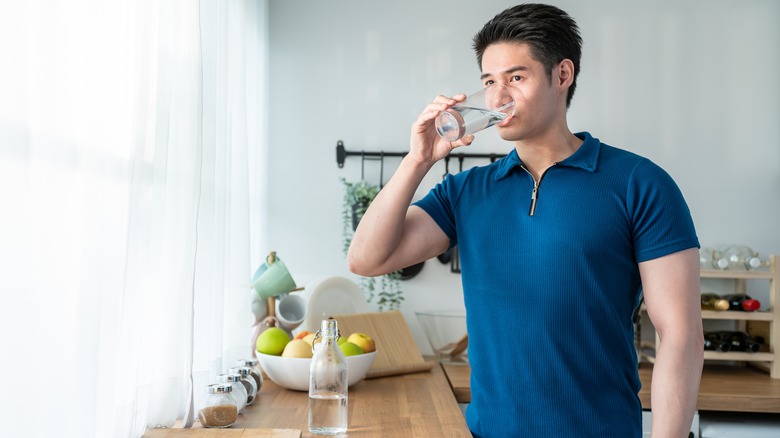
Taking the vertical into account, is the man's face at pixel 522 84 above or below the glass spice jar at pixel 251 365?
above

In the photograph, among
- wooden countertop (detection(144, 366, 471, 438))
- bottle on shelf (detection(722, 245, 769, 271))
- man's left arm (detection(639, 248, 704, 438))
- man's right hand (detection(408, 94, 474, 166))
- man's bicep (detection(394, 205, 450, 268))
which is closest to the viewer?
man's left arm (detection(639, 248, 704, 438))

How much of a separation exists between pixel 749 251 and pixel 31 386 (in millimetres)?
2420

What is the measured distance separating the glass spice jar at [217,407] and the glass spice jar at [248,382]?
0.72 ft

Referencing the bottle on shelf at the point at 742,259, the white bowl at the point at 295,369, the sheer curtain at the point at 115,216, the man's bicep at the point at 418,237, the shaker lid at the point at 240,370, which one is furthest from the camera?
the bottle on shelf at the point at 742,259

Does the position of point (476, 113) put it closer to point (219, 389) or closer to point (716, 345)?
point (219, 389)

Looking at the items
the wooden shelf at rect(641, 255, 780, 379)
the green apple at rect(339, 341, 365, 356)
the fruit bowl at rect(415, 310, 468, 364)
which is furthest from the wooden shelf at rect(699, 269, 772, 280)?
the green apple at rect(339, 341, 365, 356)

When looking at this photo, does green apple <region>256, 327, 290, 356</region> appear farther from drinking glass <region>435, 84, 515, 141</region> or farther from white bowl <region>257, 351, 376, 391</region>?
drinking glass <region>435, 84, 515, 141</region>

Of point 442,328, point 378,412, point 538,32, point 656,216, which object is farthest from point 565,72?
point 442,328

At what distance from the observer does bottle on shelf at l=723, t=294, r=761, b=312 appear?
253 cm

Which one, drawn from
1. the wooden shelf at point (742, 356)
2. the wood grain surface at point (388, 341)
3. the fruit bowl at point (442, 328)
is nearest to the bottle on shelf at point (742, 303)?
the wooden shelf at point (742, 356)

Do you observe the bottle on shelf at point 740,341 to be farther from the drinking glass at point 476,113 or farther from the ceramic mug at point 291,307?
the drinking glass at point 476,113

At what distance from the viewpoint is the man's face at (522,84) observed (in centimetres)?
131

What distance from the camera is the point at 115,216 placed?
1.19 m

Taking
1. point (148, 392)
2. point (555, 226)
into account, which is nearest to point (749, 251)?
point (555, 226)
